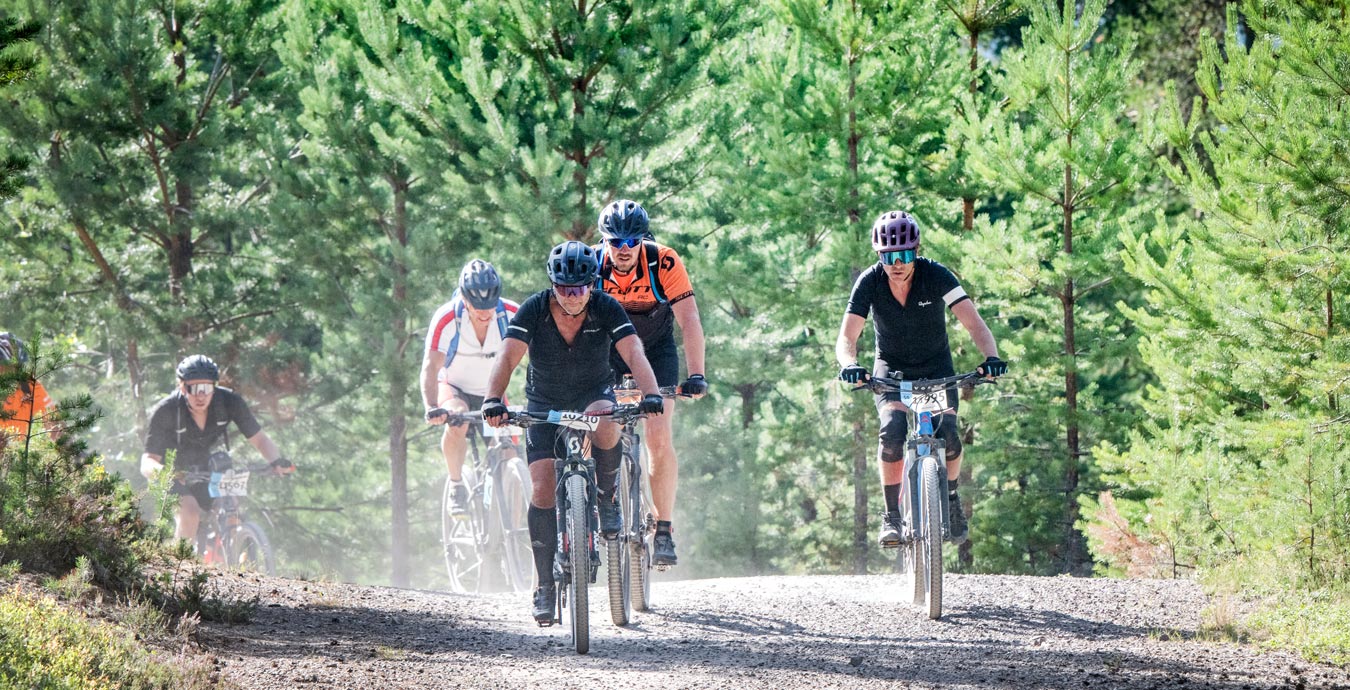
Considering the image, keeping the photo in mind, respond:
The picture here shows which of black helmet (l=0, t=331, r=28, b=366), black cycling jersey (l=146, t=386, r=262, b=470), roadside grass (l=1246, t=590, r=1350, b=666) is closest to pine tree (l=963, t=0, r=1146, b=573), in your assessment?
roadside grass (l=1246, t=590, r=1350, b=666)

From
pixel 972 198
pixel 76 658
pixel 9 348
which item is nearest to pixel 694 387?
pixel 76 658

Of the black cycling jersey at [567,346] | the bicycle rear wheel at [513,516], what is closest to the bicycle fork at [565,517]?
the black cycling jersey at [567,346]

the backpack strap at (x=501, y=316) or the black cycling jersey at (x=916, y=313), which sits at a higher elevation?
the backpack strap at (x=501, y=316)

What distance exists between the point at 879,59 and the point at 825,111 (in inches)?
36.1

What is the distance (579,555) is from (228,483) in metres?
6.01

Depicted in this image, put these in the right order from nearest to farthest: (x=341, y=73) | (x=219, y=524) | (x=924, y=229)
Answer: (x=219, y=524), (x=924, y=229), (x=341, y=73)

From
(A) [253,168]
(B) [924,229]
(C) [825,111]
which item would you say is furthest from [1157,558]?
(A) [253,168]

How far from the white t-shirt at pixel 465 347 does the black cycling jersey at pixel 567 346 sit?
10.1ft

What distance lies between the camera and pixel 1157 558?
1112 cm

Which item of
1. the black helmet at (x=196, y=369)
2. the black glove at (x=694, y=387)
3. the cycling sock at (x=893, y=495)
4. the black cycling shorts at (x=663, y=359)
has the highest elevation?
the black helmet at (x=196, y=369)

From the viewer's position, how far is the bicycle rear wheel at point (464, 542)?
11602mm

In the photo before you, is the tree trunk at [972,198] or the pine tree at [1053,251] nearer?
the pine tree at [1053,251]

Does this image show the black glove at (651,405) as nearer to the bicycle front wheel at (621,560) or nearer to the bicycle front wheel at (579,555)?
the bicycle front wheel at (579,555)

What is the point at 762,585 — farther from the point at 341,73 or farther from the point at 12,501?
the point at 341,73
